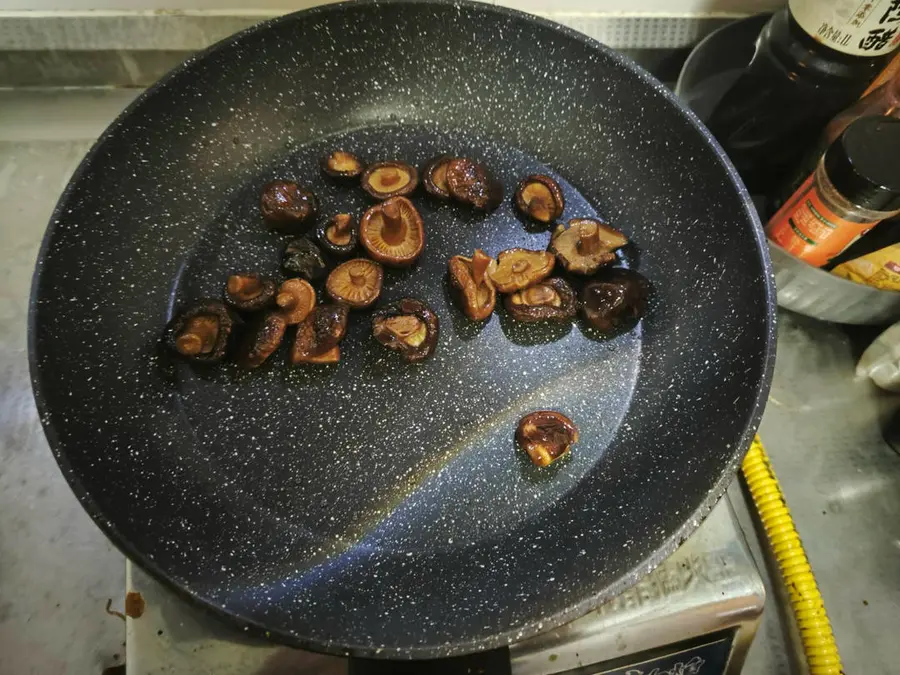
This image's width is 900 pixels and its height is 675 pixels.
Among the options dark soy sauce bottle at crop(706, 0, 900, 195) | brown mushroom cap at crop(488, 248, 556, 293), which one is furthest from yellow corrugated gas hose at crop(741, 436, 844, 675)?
dark soy sauce bottle at crop(706, 0, 900, 195)

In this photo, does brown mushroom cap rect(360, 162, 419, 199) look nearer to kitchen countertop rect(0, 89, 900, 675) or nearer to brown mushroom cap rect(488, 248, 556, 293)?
brown mushroom cap rect(488, 248, 556, 293)

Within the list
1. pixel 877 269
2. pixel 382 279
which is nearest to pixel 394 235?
pixel 382 279

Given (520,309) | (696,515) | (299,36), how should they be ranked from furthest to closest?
(299,36) < (520,309) < (696,515)

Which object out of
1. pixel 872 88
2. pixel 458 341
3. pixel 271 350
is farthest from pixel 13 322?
pixel 872 88

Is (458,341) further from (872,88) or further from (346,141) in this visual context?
(872,88)

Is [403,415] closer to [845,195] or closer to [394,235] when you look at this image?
[394,235]
